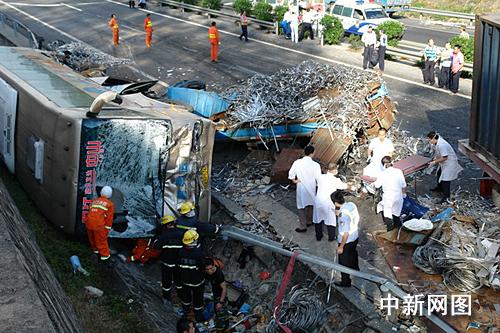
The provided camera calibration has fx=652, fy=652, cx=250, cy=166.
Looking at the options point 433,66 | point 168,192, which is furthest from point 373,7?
point 168,192

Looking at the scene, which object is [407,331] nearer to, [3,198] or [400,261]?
[400,261]

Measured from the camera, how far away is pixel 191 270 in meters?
8.42

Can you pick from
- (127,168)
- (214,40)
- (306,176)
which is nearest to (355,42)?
(214,40)

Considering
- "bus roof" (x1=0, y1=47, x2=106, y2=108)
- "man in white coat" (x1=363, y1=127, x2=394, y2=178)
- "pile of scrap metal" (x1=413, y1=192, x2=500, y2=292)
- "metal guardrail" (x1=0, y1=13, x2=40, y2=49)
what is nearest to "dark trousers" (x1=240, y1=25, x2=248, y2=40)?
"metal guardrail" (x1=0, y1=13, x2=40, y2=49)

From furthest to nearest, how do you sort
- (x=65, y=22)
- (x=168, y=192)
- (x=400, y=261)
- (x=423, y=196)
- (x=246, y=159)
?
(x=65, y=22) → (x=246, y=159) → (x=423, y=196) → (x=168, y=192) → (x=400, y=261)

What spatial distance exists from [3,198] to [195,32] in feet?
76.7

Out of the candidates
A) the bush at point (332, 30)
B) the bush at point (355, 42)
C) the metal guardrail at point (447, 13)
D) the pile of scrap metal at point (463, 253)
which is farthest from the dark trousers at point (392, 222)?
the metal guardrail at point (447, 13)

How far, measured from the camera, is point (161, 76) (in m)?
21.8

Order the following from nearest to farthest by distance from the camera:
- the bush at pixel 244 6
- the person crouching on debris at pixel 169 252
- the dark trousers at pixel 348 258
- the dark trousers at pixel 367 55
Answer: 1. the dark trousers at pixel 348 258
2. the person crouching on debris at pixel 169 252
3. the dark trousers at pixel 367 55
4. the bush at pixel 244 6

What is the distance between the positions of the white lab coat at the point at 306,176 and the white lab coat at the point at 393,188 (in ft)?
3.15

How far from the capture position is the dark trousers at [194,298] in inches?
339

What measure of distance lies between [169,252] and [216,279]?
723 mm

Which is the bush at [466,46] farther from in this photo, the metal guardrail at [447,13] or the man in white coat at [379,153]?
the metal guardrail at [447,13]

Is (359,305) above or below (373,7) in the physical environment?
below
